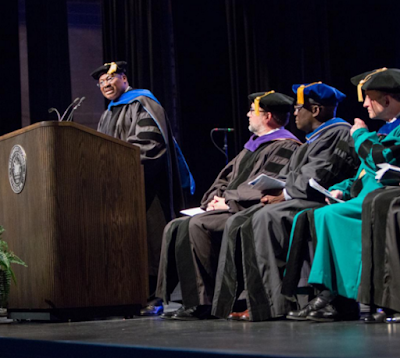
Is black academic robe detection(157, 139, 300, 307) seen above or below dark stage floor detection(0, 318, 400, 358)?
above

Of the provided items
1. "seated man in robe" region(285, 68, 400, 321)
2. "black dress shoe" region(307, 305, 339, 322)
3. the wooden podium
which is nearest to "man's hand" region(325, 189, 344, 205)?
"seated man in robe" region(285, 68, 400, 321)

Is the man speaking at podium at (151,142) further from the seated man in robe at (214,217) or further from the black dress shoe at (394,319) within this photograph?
the black dress shoe at (394,319)

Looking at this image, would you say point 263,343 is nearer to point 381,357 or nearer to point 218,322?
point 381,357

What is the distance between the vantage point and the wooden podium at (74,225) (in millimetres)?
3424

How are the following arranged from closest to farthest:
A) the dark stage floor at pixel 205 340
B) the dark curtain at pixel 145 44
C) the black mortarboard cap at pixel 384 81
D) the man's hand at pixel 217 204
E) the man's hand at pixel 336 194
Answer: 1. the dark stage floor at pixel 205 340
2. the black mortarboard cap at pixel 384 81
3. the man's hand at pixel 336 194
4. the man's hand at pixel 217 204
5. the dark curtain at pixel 145 44

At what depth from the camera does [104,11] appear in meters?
6.72

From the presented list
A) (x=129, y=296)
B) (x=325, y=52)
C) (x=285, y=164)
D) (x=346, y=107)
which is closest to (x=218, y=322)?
(x=129, y=296)

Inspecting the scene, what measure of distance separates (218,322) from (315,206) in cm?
71

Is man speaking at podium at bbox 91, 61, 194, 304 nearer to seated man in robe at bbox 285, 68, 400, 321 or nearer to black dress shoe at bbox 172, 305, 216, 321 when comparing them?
black dress shoe at bbox 172, 305, 216, 321

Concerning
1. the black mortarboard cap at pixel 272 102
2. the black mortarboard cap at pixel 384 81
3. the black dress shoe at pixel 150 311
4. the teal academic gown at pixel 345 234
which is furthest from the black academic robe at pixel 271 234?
the black dress shoe at pixel 150 311

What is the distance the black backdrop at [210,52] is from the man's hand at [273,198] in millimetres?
1559

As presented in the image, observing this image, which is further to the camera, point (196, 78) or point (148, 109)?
point (196, 78)

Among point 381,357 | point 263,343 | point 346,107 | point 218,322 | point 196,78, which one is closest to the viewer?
point 381,357

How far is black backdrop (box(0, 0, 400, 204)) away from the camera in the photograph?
526cm
